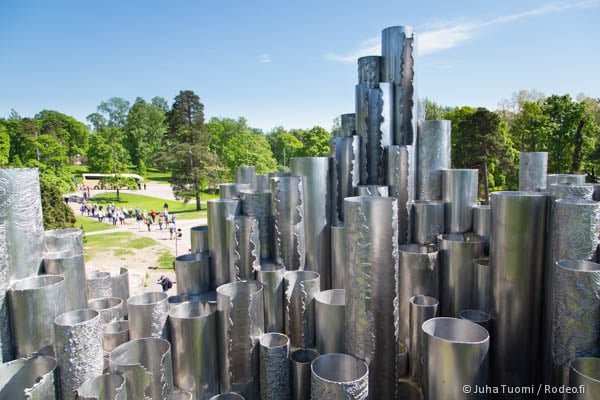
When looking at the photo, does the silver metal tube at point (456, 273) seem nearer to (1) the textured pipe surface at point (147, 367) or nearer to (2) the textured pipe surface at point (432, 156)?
(2) the textured pipe surface at point (432, 156)

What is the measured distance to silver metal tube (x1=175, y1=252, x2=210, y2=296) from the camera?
6.23 m

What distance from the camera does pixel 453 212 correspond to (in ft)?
21.1

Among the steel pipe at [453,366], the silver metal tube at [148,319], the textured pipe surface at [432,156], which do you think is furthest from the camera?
the textured pipe surface at [432,156]

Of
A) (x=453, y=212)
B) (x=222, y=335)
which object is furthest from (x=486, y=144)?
(x=222, y=335)

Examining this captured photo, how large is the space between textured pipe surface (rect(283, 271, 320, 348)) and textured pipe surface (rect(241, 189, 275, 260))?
2.59 feet

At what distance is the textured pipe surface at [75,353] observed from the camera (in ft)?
13.7

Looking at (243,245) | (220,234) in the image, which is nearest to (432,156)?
(243,245)

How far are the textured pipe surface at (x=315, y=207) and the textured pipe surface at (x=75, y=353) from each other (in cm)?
325

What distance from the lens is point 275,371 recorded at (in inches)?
189

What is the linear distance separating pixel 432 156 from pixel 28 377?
655 cm

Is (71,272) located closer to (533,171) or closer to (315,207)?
(315,207)


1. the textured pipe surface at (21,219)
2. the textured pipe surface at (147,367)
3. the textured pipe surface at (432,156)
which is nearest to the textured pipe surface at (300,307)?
the textured pipe surface at (147,367)

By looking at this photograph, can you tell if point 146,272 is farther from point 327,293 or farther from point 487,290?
point 487,290

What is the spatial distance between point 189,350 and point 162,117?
2452 inches
